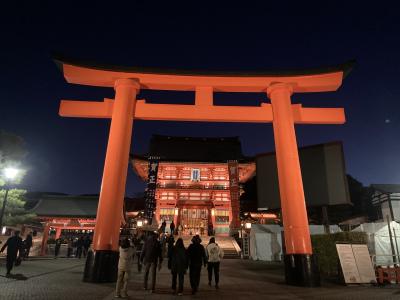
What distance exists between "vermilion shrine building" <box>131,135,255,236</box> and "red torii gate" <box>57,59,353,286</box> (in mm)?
18577

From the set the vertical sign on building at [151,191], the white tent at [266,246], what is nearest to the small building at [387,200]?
the white tent at [266,246]

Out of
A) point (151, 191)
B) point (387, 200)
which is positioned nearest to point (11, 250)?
point (151, 191)

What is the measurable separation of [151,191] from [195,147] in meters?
9.74

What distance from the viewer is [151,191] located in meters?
28.5

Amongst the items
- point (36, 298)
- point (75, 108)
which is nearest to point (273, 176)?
point (75, 108)

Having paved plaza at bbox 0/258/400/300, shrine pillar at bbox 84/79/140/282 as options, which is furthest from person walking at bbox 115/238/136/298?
A: shrine pillar at bbox 84/79/140/282

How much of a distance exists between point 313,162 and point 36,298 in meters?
12.7

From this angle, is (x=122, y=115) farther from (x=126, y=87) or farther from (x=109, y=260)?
(x=109, y=260)

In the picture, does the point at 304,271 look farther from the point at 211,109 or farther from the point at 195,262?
the point at 211,109

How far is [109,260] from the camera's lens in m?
8.16

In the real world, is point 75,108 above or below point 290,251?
above

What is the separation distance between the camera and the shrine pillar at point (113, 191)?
812 cm

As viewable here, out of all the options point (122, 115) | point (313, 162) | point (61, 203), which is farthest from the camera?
point (61, 203)

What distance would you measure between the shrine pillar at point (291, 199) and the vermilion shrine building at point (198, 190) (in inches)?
738
